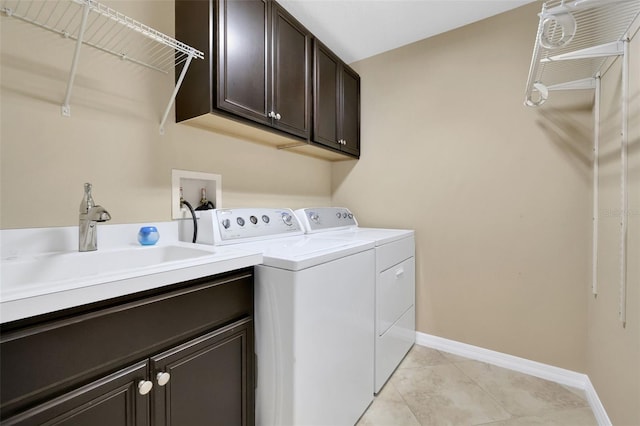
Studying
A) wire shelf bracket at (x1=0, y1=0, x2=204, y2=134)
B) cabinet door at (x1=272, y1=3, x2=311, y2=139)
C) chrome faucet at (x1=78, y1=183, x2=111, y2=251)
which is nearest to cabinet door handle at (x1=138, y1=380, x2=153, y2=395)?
chrome faucet at (x1=78, y1=183, x2=111, y2=251)

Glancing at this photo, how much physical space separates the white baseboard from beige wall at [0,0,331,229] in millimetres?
1833

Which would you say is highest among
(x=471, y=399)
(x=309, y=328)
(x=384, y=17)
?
(x=384, y=17)

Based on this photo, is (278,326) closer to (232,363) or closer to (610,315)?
(232,363)

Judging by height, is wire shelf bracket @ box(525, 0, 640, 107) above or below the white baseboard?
above

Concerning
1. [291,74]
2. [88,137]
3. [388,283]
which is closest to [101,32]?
[88,137]

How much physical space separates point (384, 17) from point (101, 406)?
7.83ft

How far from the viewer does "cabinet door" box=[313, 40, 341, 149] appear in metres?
1.87

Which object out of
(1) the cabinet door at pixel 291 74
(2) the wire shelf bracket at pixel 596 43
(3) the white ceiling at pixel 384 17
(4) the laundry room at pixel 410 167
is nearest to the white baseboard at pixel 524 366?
(4) the laundry room at pixel 410 167

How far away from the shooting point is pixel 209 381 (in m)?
0.93


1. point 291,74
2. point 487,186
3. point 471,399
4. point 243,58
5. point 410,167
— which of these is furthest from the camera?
point 410,167

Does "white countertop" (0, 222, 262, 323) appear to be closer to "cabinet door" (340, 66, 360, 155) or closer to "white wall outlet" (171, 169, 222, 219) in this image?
"white wall outlet" (171, 169, 222, 219)

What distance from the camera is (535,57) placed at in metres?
1.20

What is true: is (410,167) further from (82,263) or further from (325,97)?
(82,263)

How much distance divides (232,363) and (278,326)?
0.20 m
